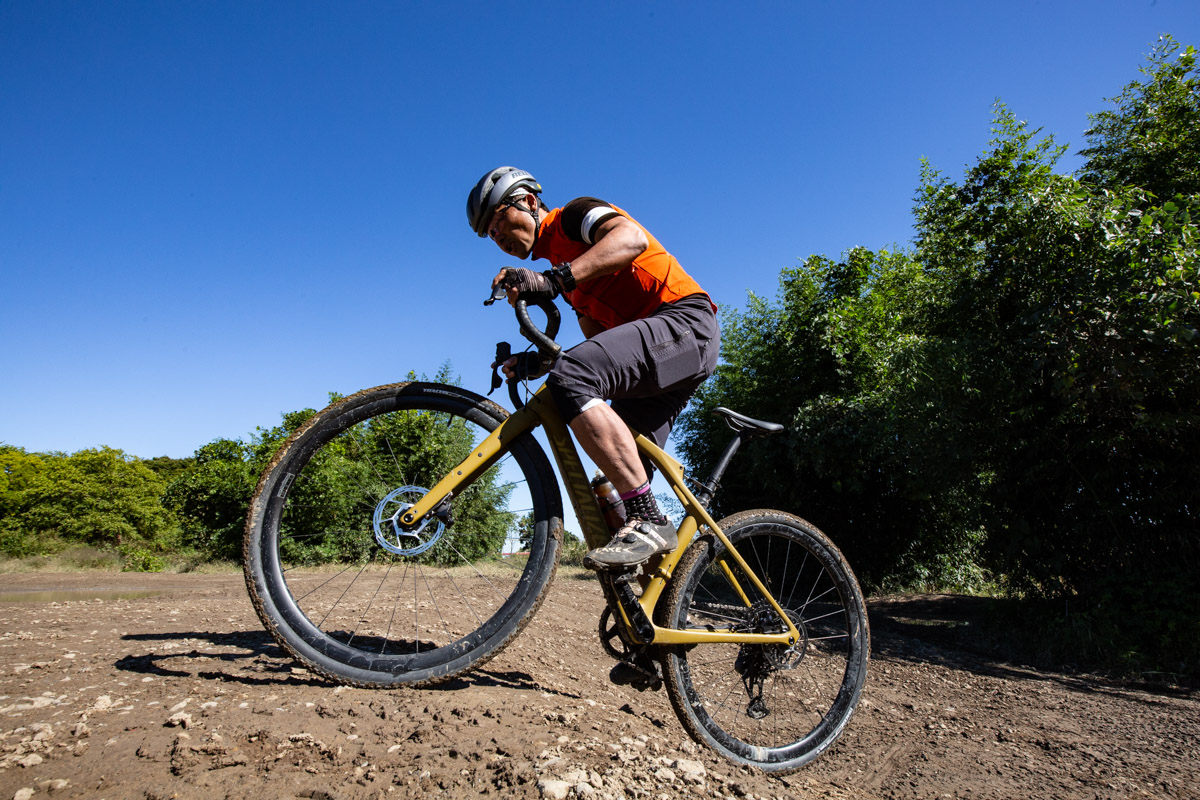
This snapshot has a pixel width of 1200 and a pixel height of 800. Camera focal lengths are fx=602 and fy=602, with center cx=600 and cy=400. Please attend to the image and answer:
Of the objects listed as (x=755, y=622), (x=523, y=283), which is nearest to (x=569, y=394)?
(x=523, y=283)

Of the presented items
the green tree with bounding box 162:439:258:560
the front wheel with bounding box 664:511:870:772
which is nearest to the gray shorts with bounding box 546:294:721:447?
the front wheel with bounding box 664:511:870:772

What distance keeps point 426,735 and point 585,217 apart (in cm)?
183

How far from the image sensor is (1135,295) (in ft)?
19.7

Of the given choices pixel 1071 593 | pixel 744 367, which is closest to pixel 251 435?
pixel 744 367

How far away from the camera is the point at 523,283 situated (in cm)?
214

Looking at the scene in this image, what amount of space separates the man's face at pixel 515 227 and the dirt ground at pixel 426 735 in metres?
1.77

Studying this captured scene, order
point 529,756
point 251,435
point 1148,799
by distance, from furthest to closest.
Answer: point 251,435, point 1148,799, point 529,756

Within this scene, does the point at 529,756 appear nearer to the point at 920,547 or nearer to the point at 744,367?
the point at 920,547

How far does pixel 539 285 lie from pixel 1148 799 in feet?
11.5

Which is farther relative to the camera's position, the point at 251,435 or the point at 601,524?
the point at 251,435

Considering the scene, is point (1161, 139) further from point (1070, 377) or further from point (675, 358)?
point (675, 358)

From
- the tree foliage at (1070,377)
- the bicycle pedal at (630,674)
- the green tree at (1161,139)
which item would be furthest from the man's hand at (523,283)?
the green tree at (1161,139)

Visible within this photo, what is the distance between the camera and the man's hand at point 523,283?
2.15 metres

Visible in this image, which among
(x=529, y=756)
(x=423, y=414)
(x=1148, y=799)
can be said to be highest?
(x=423, y=414)
